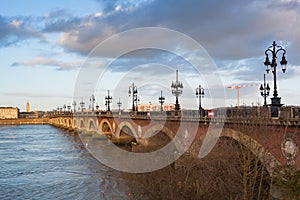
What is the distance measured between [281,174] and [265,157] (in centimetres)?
197

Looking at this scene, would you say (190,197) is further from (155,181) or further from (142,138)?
(142,138)

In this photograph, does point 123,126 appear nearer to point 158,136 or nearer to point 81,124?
point 158,136

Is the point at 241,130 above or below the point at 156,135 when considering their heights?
above

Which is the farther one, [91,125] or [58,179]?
[91,125]

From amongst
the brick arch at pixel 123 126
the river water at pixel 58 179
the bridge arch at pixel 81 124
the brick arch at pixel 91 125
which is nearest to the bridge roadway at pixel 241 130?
the brick arch at pixel 123 126

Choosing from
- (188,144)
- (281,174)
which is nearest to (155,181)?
(281,174)

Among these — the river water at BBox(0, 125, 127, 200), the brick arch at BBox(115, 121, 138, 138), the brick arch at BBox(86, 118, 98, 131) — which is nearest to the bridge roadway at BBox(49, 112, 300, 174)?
the brick arch at BBox(115, 121, 138, 138)

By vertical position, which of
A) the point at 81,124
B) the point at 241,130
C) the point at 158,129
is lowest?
the point at 81,124

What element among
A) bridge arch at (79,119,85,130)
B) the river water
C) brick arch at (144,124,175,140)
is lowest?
the river water

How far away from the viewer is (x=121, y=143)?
203 feet

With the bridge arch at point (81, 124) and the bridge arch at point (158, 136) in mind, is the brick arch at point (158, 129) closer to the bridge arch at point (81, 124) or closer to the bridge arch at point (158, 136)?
the bridge arch at point (158, 136)

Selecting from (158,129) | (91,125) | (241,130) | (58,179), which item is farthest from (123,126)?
(241,130)

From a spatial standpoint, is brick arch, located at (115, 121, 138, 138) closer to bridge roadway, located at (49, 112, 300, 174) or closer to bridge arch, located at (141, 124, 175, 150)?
bridge roadway, located at (49, 112, 300, 174)

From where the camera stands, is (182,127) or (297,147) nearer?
(297,147)
